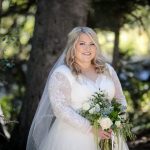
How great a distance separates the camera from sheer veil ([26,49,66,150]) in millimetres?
6855

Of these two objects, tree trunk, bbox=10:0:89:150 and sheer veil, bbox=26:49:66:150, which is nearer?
sheer veil, bbox=26:49:66:150

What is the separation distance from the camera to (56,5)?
9422 mm

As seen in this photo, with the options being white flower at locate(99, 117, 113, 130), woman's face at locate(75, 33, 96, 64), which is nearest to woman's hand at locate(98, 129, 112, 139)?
white flower at locate(99, 117, 113, 130)

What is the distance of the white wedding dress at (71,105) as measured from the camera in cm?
639

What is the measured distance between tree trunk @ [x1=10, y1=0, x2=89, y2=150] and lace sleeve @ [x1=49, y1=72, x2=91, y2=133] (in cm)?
286

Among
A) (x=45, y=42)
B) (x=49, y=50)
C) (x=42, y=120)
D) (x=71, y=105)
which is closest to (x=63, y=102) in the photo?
(x=71, y=105)

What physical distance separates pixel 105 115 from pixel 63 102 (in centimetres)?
48

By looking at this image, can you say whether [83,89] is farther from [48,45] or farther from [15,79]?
[15,79]

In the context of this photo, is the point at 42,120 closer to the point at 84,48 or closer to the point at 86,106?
the point at 86,106

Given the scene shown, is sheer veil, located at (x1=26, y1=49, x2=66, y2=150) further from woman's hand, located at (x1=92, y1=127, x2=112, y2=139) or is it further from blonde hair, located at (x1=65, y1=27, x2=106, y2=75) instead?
woman's hand, located at (x1=92, y1=127, x2=112, y2=139)

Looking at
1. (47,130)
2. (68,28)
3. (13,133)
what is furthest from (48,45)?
(47,130)

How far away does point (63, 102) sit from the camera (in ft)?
21.0

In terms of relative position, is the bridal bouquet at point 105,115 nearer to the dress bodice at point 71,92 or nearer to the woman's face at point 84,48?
the dress bodice at point 71,92

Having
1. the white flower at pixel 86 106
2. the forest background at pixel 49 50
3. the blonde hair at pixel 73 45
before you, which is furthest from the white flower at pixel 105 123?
the forest background at pixel 49 50
